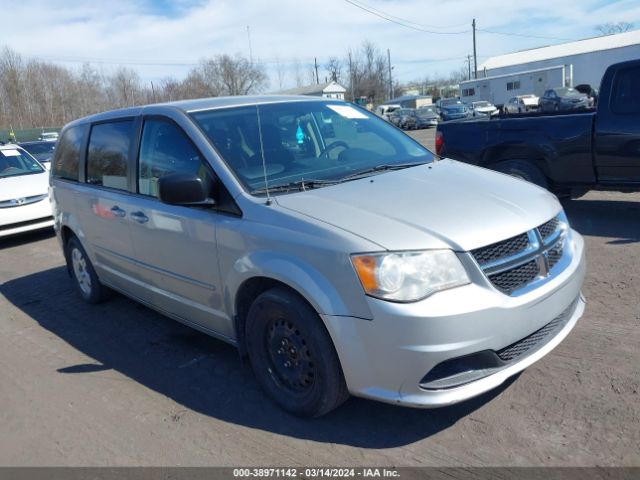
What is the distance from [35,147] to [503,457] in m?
15.2

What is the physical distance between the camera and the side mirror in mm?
3299

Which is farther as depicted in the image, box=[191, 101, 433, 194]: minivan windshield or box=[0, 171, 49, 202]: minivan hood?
box=[0, 171, 49, 202]: minivan hood

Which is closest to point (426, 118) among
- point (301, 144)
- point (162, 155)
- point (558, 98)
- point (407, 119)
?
point (407, 119)

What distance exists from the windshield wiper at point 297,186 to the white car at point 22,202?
6.98 meters

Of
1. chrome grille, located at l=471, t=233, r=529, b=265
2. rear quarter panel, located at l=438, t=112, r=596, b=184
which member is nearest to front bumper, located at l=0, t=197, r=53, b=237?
rear quarter panel, located at l=438, t=112, r=596, b=184

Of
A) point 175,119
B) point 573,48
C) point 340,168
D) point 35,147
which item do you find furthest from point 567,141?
point 573,48

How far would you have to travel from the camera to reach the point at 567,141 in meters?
6.91

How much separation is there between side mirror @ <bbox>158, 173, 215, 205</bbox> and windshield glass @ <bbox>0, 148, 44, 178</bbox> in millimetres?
7796

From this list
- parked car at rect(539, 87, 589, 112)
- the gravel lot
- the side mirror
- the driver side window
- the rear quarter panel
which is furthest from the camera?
parked car at rect(539, 87, 589, 112)

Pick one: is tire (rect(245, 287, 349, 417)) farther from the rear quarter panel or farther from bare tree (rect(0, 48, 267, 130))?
bare tree (rect(0, 48, 267, 130))

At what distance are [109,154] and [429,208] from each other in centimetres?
304

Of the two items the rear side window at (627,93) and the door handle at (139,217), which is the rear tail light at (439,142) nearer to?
the rear side window at (627,93)

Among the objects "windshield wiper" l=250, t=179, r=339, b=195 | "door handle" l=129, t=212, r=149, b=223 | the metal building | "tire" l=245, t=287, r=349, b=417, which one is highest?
the metal building

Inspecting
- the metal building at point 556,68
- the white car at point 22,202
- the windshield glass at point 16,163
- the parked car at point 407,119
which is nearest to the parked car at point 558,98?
the parked car at point 407,119
